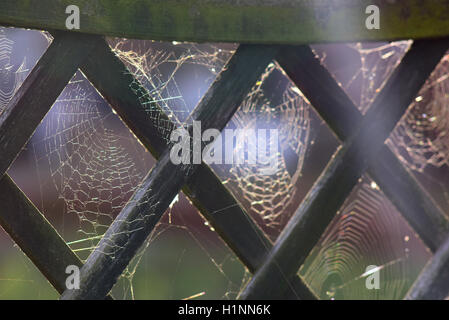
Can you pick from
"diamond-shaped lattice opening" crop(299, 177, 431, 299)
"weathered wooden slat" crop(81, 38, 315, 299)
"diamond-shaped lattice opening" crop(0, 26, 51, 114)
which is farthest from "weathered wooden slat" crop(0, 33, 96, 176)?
"diamond-shaped lattice opening" crop(299, 177, 431, 299)

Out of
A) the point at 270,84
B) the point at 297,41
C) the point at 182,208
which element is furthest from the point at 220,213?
the point at 182,208

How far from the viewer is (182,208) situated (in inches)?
190

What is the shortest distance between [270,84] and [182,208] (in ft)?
7.90

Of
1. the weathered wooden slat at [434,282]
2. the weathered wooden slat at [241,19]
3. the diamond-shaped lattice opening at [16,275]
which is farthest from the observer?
the diamond-shaped lattice opening at [16,275]

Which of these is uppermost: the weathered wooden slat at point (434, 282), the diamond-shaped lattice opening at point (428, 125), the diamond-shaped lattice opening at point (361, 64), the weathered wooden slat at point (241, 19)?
the diamond-shaped lattice opening at point (361, 64)

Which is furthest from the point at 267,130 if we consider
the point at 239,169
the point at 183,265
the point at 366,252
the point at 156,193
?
the point at 183,265

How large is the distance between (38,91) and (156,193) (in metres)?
0.40

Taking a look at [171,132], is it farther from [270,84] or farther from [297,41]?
[270,84]

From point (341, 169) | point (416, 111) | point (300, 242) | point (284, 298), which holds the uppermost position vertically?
point (416, 111)

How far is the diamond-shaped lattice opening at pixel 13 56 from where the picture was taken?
1.73 metres

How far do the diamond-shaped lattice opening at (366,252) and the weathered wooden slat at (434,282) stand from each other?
226 centimetres

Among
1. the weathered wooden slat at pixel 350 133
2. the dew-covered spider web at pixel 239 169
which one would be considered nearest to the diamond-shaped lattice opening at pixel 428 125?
the dew-covered spider web at pixel 239 169

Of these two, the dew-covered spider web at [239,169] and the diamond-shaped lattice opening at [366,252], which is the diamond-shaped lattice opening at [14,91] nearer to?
the dew-covered spider web at [239,169]

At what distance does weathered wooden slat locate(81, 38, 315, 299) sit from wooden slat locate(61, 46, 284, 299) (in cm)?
6
